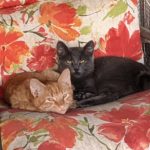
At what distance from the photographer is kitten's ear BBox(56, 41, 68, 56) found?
187 cm

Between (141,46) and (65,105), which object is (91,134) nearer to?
(65,105)

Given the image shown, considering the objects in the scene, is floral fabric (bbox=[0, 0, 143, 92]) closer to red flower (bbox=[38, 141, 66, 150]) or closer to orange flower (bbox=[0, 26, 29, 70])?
orange flower (bbox=[0, 26, 29, 70])

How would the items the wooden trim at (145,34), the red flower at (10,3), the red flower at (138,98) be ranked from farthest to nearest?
the wooden trim at (145,34), the red flower at (10,3), the red flower at (138,98)

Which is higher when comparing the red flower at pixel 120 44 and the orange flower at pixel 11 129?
the red flower at pixel 120 44

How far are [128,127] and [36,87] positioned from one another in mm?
439

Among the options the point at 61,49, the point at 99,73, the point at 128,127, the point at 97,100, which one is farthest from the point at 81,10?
the point at 128,127

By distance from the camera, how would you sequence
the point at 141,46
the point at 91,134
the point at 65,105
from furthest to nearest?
the point at 141,46
the point at 65,105
the point at 91,134

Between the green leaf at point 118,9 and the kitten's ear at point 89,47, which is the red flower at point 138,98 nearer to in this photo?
the kitten's ear at point 89,47

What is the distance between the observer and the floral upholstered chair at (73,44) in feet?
4.53

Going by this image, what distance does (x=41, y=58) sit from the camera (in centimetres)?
189

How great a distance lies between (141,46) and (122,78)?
0.20 meters

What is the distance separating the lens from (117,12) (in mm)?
1964

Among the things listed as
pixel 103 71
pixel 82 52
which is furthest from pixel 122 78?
pixel 82 52

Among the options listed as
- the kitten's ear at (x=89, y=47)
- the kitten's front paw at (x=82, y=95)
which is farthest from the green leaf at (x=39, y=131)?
the kitten's ear at (x=89, y=47)
